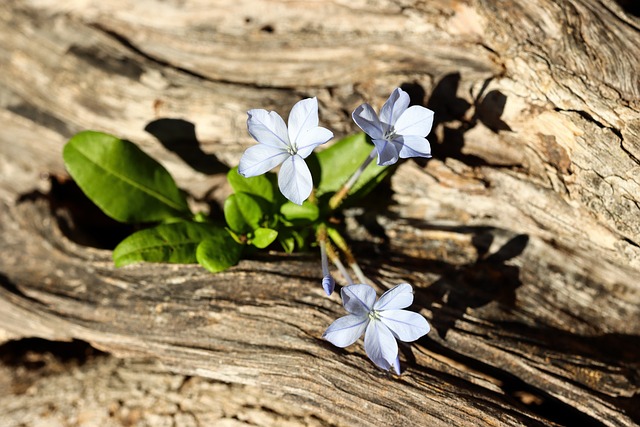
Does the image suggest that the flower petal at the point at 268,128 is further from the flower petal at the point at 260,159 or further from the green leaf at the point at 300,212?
the green leaf at the point at 300,212

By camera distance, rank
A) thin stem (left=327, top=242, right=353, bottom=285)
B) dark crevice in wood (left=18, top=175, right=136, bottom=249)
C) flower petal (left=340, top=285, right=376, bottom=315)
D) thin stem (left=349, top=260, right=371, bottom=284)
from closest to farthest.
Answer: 1. flower petal (left=340, top=285, right=376, bottom=315)
2. thin stem (left=327, top=242, right=353, bottom=285)
3. thin stem (left=349, top=260, right=371, bottom=284)
4. dark crevice in wood (left=18, top=175, right=136, bottom=249)

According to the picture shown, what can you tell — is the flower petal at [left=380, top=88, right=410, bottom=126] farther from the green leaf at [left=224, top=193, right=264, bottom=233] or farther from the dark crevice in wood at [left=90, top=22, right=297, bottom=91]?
the dark crevice in wood at [left=90, top=22, right=297, bottom=91]

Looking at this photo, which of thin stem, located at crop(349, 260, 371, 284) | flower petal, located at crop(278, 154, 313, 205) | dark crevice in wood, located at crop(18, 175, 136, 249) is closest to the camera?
flower petal, located at crop(278, 154, 313, 205)

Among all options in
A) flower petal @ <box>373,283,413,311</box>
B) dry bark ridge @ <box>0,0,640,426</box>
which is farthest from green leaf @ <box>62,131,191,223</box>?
flower petal @ <box>373,283,413,311</box>

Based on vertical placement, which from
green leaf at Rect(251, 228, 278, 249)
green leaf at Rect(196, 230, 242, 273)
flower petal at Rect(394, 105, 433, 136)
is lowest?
green leaf at Rect(196, 230, 242, 273)

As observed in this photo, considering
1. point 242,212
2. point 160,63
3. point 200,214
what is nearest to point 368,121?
point 242,212
